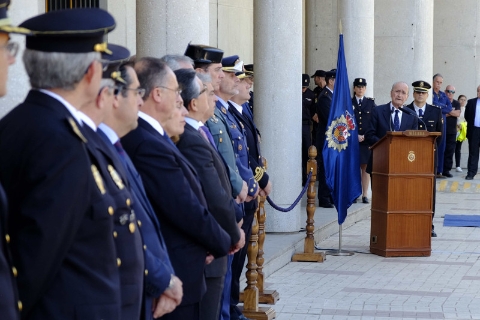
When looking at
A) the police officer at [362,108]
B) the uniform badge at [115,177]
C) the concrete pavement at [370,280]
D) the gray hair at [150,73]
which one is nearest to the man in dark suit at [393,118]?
the concrete pavement at [370,280]

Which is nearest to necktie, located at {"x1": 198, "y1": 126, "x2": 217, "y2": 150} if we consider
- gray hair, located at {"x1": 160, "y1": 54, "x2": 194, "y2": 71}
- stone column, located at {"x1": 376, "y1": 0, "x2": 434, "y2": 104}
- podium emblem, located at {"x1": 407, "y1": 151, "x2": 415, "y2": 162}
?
gray hair, located at {"x1": 160, "y1": 54, "x2": 194, "y2": 71}

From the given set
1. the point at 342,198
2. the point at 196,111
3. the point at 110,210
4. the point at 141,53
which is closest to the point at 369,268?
the point at 342,198

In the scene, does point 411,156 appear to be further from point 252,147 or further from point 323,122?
point 323,122

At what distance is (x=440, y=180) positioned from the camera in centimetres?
2045

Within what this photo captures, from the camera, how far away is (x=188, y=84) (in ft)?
16.6

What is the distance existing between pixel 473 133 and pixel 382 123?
1026 centimetres

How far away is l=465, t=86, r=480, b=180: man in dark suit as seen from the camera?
20.5 m

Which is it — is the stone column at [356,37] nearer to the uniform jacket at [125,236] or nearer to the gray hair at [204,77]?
the gray hair at [204,77]

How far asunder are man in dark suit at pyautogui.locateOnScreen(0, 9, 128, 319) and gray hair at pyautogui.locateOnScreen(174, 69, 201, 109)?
1.84 meters

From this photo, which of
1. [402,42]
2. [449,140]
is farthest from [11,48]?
[449,140]

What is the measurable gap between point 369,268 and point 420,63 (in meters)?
8.27

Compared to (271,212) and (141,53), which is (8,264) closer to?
(141,53)

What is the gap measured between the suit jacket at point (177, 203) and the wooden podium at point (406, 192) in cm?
602

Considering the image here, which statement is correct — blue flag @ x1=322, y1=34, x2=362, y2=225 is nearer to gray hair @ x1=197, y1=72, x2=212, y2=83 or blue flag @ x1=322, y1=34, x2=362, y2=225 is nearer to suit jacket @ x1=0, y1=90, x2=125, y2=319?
gray hair @ x1=197, y1=72, x2=212, y2=83
